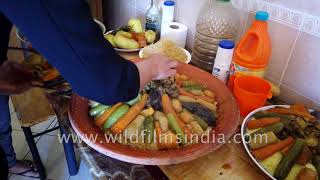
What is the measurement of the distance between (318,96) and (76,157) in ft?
3.89

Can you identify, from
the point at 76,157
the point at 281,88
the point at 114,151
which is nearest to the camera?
the point at 114,151

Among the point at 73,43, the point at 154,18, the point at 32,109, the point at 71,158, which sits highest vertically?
the point at 73,43

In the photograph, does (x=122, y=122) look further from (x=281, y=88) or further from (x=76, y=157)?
(x=76, y=157)

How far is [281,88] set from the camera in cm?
81

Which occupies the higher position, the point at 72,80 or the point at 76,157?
the point at 72,80

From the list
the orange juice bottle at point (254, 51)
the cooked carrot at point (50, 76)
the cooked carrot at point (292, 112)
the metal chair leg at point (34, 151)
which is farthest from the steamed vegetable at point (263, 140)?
the metal chair leg at point (34, 151)

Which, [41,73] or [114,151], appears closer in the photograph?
[114,151]

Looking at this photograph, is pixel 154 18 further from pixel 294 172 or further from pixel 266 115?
pixel 294 172

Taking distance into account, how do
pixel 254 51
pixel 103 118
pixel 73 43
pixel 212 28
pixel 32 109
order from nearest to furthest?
pixel 73 43 < pixel 103 118 < pixel 254 51 < pixel 212 28 < pixel 32 109

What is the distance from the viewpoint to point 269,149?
57 cm

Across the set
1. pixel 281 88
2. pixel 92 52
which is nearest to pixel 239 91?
pixel 281 88

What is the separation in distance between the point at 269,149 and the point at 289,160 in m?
0.04

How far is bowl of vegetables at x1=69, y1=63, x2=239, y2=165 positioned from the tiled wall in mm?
215

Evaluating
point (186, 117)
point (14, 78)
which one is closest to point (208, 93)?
point (186, 117)
